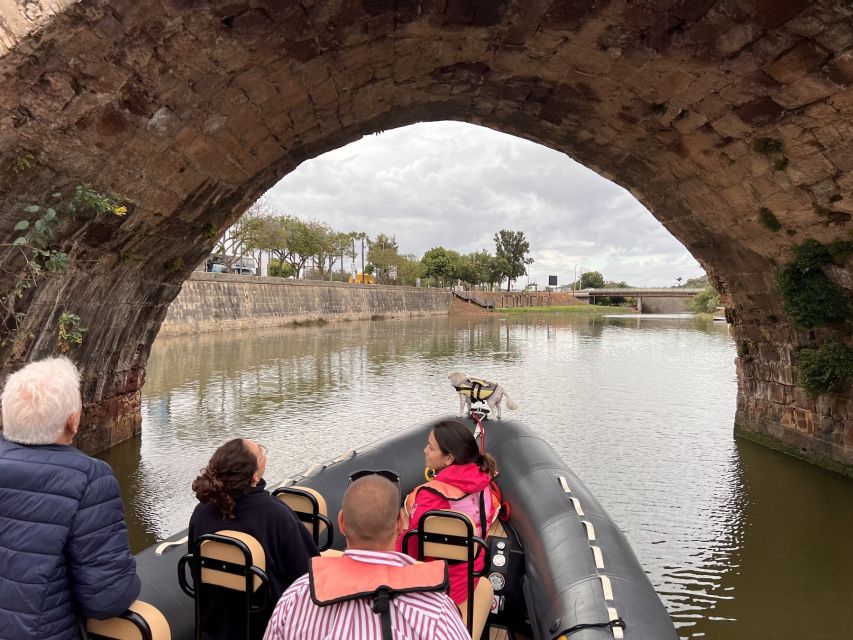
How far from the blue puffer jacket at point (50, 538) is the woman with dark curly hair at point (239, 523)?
564 mm

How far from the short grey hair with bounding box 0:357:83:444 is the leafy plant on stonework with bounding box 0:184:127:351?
2717 millimetres

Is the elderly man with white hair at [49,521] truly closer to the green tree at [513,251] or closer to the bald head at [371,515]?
the bald head at [371,515]

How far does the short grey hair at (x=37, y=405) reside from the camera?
5.95 feet

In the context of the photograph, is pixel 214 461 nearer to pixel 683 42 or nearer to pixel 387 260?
pixel 683 42

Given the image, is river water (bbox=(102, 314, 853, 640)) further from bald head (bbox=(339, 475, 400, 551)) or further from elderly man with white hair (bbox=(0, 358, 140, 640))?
elderly man with white hair (bbox=(0, 358, 140, 640))

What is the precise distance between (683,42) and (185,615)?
4942mm

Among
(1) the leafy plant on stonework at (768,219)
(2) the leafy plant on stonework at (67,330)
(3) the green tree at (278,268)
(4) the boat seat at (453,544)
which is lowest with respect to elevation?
(4) the boat seat at (453,544)

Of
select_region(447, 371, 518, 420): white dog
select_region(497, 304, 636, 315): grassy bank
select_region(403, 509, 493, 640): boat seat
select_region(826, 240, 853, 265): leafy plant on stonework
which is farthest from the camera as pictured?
select_region(497, 304, 636, 315): grassy bank

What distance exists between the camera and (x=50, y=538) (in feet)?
5.79

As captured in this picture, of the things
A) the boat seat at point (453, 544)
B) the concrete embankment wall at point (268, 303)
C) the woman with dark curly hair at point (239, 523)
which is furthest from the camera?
the concrete embankment wall at point (268, 303)

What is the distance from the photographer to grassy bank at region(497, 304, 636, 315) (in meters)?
66.1

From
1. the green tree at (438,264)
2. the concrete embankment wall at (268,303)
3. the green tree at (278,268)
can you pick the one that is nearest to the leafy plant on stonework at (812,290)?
the concrete embankment wall at (268,303)

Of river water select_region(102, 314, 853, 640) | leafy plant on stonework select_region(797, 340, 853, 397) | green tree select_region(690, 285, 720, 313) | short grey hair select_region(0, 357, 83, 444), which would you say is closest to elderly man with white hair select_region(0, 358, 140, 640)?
short grey hair select_region(0, 357, 83, 444)

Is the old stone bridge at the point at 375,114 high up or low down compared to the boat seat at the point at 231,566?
up
